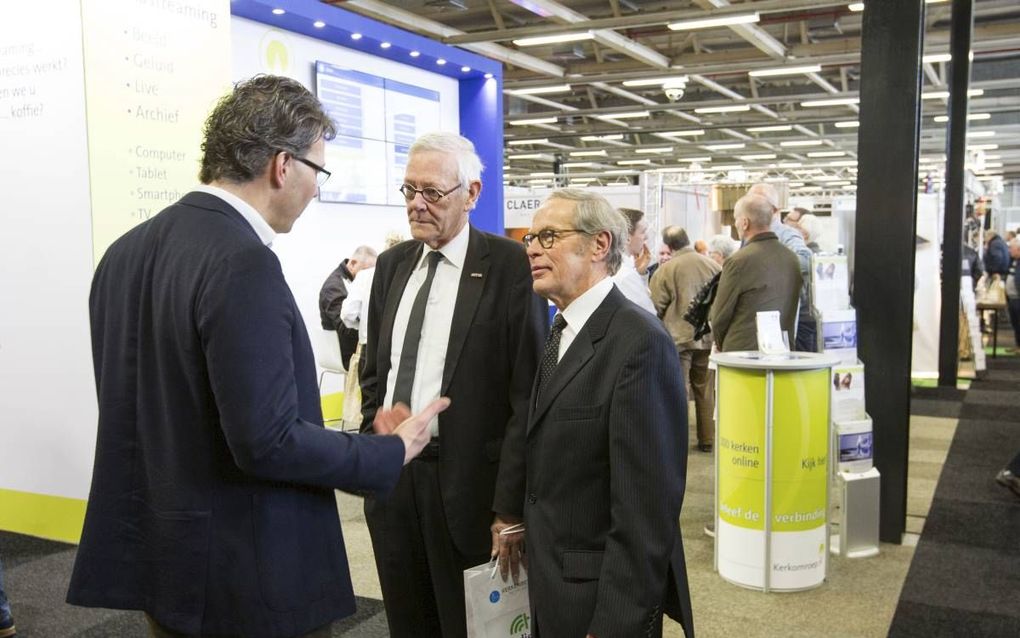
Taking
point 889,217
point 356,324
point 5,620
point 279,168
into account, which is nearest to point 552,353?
point 279,168

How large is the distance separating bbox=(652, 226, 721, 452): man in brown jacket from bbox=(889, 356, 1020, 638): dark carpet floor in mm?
1568

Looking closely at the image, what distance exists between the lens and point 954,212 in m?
9.69

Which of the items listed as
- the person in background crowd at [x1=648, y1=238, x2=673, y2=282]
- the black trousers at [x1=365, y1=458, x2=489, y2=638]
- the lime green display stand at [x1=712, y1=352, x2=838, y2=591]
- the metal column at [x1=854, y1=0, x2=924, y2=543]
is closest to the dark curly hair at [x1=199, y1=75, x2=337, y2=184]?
the black trousers at [x1=365, y1=458, x2=489, y2=638]

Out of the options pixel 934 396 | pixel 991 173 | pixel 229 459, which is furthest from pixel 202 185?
pixel 991 173

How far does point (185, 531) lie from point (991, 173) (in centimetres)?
3145

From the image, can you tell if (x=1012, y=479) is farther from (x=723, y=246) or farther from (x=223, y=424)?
(x=223, y=424)

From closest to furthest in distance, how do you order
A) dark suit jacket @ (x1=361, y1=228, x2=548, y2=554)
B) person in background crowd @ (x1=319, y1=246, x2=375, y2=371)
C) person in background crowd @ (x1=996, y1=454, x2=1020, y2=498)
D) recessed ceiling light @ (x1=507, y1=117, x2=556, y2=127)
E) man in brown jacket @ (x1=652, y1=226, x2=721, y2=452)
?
dark suit jacket @ (x1=361, y1=228, x2=548, y2=554), person in background crowd @ (x1=996, y1=454, x2=1020, y2=498), person in background crowd @ (x1=319, y1=246, x2=375, y2=371), man in brown jacket @ (x1=652, y1=226, x2=721, y2=452), recessed ceiling light @ (x1=507, y1=117, x2=556, y2=127)

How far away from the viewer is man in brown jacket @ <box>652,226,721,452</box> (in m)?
6.36

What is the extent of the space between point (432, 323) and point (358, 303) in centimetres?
340

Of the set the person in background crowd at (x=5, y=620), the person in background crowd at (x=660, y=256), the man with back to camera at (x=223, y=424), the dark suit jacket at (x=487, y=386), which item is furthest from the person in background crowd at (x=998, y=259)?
the man with back to camera at (x=223, y=424)

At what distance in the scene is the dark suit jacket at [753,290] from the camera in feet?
15.8

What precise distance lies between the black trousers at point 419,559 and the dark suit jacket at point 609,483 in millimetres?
327

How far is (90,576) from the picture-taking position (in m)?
1.45

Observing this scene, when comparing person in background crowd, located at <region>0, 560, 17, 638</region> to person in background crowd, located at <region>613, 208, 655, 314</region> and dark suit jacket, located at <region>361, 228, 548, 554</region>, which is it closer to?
dark suit jacket, located at <region>361, 228, 548, 554</region>
